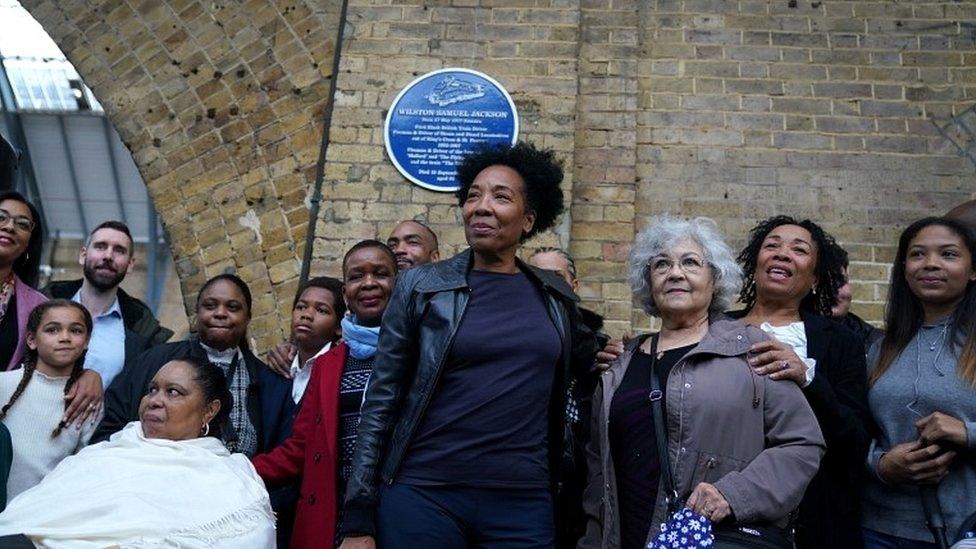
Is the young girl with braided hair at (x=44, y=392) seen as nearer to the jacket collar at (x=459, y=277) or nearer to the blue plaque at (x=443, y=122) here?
the jacket collar at (x=459, y=277)

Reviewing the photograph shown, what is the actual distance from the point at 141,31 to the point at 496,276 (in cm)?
521

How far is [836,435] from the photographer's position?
3342 millimetres

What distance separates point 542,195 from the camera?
11.9 ft

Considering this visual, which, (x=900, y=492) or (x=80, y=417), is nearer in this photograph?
(x=900, y=492)

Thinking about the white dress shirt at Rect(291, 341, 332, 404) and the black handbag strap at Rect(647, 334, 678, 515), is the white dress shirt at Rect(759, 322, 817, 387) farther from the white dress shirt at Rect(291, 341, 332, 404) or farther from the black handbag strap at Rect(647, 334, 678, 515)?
the white dress shirt at Rect(291, 341, 332, 404)

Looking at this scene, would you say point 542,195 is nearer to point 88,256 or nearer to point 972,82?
point 88,256

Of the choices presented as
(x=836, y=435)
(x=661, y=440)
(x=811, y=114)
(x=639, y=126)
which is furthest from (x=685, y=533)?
(x=811, y=114)

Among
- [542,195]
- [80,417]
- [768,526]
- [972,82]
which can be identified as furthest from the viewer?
[972,82]

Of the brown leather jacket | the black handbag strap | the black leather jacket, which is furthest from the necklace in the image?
the black leather jacket

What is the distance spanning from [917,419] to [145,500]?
2585 mm

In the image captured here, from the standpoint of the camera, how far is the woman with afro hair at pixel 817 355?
3.29 meters

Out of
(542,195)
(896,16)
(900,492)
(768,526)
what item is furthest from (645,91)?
(768,526)

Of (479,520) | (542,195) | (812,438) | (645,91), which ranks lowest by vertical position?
(479,520)

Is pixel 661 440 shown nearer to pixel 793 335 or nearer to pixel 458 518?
pixel 458 518
